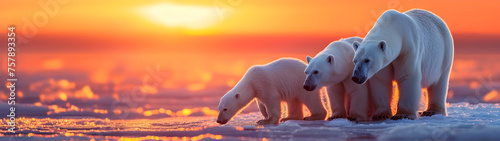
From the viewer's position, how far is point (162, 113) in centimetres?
1437

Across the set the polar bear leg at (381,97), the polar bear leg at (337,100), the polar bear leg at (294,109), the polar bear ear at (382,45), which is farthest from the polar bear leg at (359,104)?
the polar bear leg at (294,109)

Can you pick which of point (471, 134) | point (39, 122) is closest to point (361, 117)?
point (471, 134)

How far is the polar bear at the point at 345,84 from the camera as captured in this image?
10062mm

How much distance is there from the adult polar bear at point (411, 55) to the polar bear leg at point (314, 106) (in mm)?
1355

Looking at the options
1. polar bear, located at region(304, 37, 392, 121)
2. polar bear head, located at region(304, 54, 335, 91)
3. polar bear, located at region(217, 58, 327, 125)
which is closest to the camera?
polar bear head, located at region(304, 54, 335, 91)

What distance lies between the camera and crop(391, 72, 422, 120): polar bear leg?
10110 mm

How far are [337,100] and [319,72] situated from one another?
859mm

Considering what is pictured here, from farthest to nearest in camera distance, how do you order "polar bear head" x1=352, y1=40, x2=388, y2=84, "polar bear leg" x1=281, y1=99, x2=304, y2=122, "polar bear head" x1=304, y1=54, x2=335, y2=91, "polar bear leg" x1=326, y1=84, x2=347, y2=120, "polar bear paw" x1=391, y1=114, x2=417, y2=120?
"polar bear leg" x1=281, y1=99, x2=304, y2=122 < "polar bear leg" x1=326, y1=84, x2=347, y2=120 < "polar bear paw" x1=391, y1=114, x2=417, y2=120 < "polar bear head" x1=304, y1=54, x2=335, y2=91 < "polar bear head" x1=352, y1=40, x2=388, y2=84

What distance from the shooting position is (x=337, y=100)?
10727 millimetres

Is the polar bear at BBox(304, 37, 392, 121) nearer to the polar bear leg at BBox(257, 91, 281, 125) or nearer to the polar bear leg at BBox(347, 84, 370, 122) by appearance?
the polar bear leg at BBox(347, 84, 370, 122)

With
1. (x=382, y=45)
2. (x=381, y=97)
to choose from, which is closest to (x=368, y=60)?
(x=382, y=45)

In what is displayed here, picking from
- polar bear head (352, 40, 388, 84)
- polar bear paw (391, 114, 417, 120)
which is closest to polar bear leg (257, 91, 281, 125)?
polar bear paw (391, 114, 417, 120)

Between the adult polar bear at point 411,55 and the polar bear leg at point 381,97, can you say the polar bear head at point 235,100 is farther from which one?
the adult polar bear at point 411,55

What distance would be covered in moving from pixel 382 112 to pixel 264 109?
203 cm
